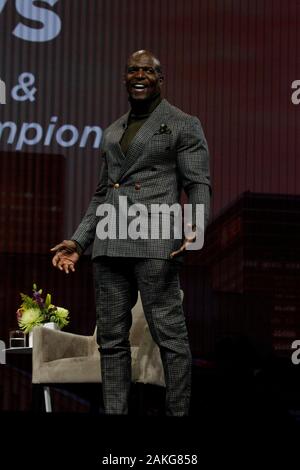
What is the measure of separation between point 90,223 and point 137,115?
0.33 metres

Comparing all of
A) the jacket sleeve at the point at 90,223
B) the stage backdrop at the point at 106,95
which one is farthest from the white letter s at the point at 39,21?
the jacket sleeve at the point at 90,223

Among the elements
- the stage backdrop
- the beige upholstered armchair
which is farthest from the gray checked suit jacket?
the stage backdrop

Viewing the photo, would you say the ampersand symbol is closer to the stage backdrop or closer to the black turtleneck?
the stage backdrop

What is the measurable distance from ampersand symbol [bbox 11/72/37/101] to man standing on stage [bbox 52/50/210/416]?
152 inches

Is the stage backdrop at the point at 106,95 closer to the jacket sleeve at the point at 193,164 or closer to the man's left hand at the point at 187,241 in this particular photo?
the jacket sleeve at the point at 193,164

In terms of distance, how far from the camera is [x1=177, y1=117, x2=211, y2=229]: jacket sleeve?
2.35 meters

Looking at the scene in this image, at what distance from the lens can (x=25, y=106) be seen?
6.18 m

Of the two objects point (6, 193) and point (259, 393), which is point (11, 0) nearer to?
point (6, 193)

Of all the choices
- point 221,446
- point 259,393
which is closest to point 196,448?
point 221,446

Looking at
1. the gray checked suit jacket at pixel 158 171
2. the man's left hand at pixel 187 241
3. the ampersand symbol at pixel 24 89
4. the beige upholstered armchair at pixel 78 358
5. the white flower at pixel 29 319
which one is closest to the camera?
the man's left hand at pixel 187 241

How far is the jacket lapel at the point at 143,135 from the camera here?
2.36 m

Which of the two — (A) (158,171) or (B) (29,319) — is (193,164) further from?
(B) (29,319)

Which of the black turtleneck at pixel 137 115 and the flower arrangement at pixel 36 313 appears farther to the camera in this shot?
the flower arrangement at pixel 36 313

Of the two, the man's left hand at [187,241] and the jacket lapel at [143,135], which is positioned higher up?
the jacket lapel at [143,135]
